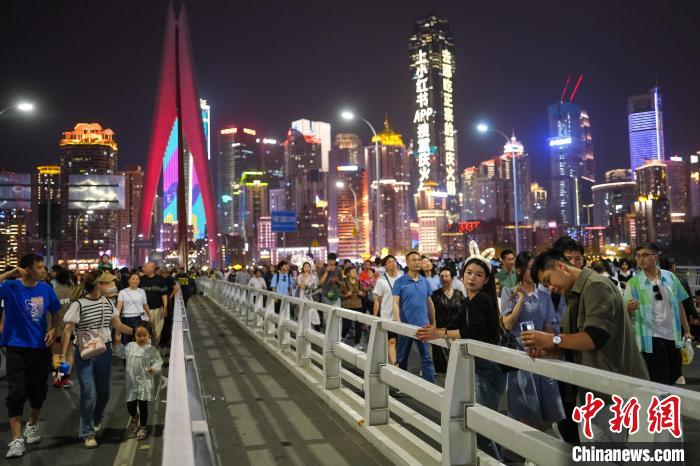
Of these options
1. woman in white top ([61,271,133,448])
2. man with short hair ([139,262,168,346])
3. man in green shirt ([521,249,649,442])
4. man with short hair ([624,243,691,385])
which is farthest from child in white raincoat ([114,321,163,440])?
man with short hair ([139,262,168,346])

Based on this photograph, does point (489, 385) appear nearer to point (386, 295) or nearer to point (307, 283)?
point (386, 295)

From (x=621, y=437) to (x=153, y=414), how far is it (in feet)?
19.5

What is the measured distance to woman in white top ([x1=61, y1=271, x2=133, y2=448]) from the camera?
6.39 meters

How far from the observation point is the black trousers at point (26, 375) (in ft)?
20.4

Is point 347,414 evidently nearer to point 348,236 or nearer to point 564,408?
point 564,408

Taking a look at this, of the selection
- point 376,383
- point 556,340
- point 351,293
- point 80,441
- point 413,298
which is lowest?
point 80,441

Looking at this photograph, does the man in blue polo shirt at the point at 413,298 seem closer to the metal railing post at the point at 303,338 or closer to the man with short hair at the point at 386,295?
the man with short hair at the point at 386,295

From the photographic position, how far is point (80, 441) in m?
6.45

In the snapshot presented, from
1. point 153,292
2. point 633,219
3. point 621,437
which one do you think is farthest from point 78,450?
point 633,219

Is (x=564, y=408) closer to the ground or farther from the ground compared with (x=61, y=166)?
closer to the ground

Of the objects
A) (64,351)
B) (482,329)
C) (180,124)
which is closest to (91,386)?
(64,351)

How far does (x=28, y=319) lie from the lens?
646cm

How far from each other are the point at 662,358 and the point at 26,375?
6257mm

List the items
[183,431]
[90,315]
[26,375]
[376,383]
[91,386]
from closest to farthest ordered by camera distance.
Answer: [183,431]
[376,383]
[26,375]
[91,386]
[90,315]
